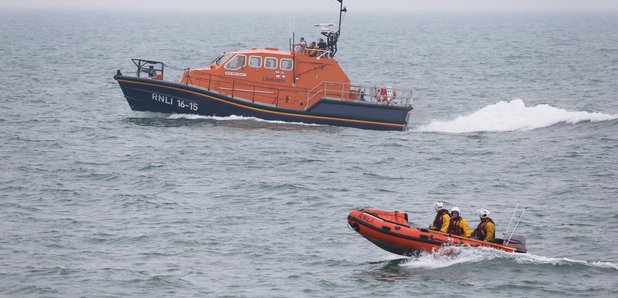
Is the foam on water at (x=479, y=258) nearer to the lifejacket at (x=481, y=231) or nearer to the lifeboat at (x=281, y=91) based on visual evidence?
the lifejacket at (x=481, y=231)

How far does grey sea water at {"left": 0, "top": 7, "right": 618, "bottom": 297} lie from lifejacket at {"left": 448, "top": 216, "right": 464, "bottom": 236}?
62 centimetres

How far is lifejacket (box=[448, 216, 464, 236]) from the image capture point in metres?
22.8

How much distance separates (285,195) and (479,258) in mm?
7624

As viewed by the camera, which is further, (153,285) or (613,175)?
(613,175)

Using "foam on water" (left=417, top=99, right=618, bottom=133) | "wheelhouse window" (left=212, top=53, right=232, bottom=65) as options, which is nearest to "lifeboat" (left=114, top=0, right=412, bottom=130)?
"wheelhouse window" (left=212, top=53, right=232, bottom=65)

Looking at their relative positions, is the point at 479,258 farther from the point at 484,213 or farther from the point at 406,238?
the point at 406,238

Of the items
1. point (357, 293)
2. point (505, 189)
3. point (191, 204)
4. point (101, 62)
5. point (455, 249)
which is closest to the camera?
point (357, 293)

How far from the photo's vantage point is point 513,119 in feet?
133

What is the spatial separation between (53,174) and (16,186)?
188cm

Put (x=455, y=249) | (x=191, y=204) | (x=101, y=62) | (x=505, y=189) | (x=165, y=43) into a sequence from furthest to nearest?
(x=165, y=43) → (x=101, y=62) → (x=505, y=189) → (x=191, y=204) → (x=455, y=249)

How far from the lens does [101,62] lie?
240 ft

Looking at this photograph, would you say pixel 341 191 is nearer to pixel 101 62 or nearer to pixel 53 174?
pixel 53 174

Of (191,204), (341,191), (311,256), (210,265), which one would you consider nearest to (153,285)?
(210,265)

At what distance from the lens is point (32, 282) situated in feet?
70.0
